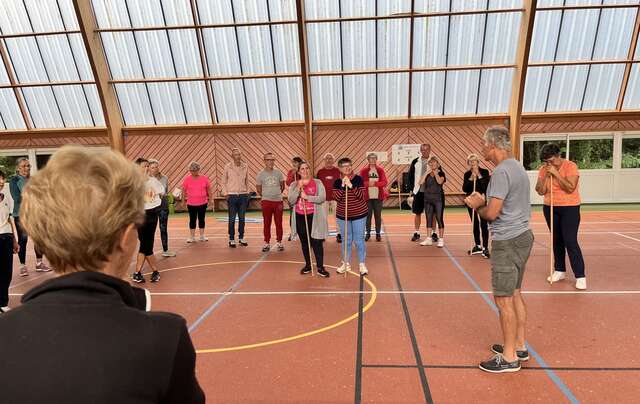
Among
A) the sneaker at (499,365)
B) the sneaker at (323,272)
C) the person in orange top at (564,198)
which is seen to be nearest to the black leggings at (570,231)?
the person in orange top at (564,198)

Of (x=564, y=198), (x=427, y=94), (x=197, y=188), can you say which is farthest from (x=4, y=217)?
(x=427, y=94)

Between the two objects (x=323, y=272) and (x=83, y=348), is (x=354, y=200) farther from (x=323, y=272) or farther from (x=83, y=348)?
(x=83, y=348)

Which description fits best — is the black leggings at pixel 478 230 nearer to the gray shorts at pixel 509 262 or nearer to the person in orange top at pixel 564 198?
the person in orange top at pixel 564 198

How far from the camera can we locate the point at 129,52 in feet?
48.7

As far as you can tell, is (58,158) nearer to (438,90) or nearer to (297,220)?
(297,220)

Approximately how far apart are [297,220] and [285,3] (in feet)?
32.6

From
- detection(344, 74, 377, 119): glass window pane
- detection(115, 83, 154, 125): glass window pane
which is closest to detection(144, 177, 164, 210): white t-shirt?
detection(344, 74, 377, 119): glass window pane

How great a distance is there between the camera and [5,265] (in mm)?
4984

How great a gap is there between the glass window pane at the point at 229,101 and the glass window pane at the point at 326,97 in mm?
2622

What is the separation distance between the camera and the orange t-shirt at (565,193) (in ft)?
16.6

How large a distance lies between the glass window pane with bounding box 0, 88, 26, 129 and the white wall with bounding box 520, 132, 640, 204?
18729mm

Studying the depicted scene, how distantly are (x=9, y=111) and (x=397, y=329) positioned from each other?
58.9 feet

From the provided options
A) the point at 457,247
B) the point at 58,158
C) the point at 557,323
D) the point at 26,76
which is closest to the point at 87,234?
the point at 58,158

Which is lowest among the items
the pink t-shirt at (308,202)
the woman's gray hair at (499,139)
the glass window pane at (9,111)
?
the pink t-shirt at (308,202)
